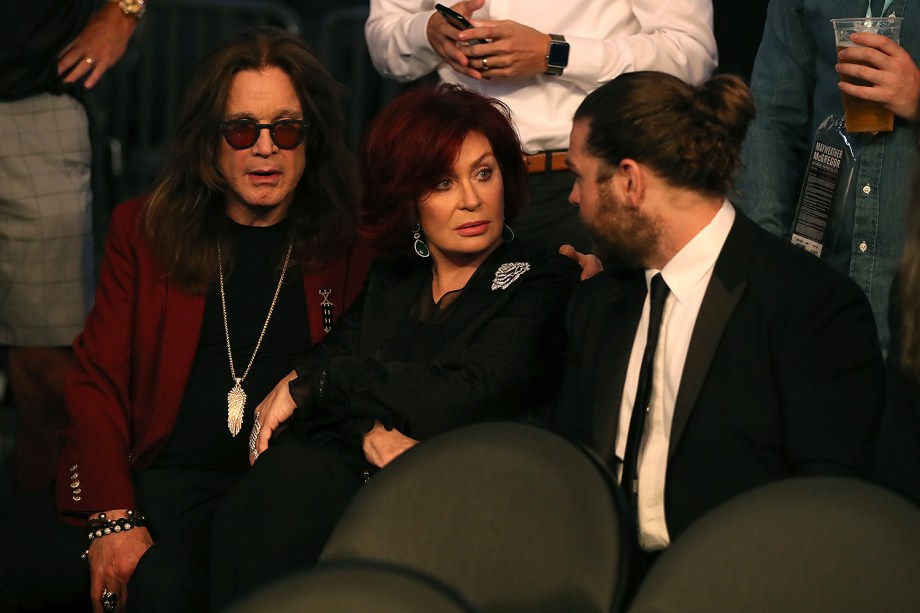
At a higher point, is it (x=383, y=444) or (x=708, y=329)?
(x=708, y=329)

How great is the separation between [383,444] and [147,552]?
0.60 metres

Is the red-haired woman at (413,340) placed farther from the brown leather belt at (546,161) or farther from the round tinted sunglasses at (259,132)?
the brown leather belt at (546,161)

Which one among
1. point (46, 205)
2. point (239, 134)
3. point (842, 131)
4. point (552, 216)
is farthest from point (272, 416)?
point (842, 131)

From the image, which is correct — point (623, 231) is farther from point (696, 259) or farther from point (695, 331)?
point (695, 331)

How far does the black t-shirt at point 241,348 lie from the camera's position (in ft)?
11.2

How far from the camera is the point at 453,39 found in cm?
358

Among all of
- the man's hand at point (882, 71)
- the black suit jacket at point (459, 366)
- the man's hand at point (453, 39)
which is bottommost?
the black suit jacket at point (459, 366)

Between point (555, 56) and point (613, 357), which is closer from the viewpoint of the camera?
point (613, 357)

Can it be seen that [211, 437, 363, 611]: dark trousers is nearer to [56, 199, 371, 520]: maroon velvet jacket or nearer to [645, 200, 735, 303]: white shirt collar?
[56, 199, 371, 520]: maroon velvet jacket

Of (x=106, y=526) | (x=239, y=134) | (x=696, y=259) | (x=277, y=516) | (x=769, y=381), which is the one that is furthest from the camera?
(x=239, y=134)

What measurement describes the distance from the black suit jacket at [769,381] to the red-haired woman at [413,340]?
0.54m

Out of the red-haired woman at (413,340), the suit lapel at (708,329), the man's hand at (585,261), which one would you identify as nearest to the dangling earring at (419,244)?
the red-haired woman at (413,340)

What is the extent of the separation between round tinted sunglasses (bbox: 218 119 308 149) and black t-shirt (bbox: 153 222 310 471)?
253 millimetres

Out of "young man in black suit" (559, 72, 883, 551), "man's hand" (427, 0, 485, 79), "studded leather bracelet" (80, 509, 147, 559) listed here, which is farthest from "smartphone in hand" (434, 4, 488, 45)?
"studded leather bracelet" (80, 509, 147, 559)
